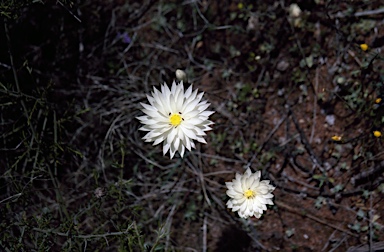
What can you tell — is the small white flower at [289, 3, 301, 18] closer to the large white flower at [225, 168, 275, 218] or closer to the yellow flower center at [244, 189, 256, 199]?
the large white flower at [225, 168, 275, 218]

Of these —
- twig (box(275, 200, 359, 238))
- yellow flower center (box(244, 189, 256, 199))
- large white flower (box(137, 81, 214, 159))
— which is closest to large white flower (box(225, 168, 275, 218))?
yellow flower center (box(244, 189, 256, 199))

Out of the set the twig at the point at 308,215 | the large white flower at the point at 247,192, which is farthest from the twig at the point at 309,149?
the large white flower at the point at 247,192

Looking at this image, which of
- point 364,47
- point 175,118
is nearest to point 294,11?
point 364,47

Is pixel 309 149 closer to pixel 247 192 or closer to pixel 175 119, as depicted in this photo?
pixel 247 192

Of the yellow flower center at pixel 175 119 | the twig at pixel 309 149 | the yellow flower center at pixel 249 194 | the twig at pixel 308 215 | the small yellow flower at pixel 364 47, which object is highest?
the small yellow flower at pixel 364 47

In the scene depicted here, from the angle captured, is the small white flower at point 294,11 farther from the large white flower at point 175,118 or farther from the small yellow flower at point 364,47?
the large white flower at point 175,118

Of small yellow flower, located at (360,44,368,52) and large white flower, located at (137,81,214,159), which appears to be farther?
small yellow flower, located at (360,44,368,52)

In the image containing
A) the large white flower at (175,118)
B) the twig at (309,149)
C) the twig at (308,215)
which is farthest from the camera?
the twig at (309,149)

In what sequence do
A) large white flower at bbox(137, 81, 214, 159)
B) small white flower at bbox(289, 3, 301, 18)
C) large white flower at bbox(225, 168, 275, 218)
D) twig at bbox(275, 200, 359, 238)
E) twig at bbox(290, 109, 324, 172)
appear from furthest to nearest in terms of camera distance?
small white flower at bbox(289, 3, 301, 18)
twig at bbox(290, 109, 324, 172)
twig at bbox(275, 200, 359, 238)
large white flower at bbox(225, 168, 275, 218)
large white flower at bbox(137, 81, 214, 159)
